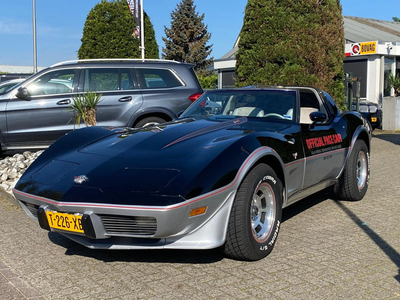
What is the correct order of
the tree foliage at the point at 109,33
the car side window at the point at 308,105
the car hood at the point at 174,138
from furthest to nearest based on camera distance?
1. the tree foliage at the point at 109,33
2. the car side window at the point at 308,105
3. the car hood at the point at 174,138

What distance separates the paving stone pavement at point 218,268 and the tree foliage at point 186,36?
150 ft

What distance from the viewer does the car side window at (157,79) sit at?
897 cm

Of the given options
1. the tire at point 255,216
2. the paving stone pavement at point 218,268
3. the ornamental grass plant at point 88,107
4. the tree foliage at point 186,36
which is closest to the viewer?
the paving stone pavement at point 218,268

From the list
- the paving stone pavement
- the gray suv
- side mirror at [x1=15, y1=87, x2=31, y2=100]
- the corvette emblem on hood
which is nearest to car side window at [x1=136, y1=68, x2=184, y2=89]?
the gray suv

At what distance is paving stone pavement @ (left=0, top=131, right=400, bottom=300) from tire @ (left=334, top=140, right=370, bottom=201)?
80cm

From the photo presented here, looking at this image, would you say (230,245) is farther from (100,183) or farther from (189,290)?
(100,183)

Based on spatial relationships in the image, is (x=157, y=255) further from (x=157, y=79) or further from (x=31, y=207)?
(x=157, y=79)

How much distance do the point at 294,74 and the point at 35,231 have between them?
824 centimetres

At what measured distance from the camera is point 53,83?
340 inches

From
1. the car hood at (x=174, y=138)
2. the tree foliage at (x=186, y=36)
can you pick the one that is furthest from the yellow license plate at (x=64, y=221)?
the tree foliage at (x=186, y=36)

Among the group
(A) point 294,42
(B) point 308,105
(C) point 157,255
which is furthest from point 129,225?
(A) point 294,42

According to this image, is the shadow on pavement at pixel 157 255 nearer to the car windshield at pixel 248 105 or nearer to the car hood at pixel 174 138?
the car hood at pixel 174 138

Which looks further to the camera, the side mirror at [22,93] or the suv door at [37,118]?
the suv door at [37,118]

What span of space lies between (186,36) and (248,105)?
150 feet
